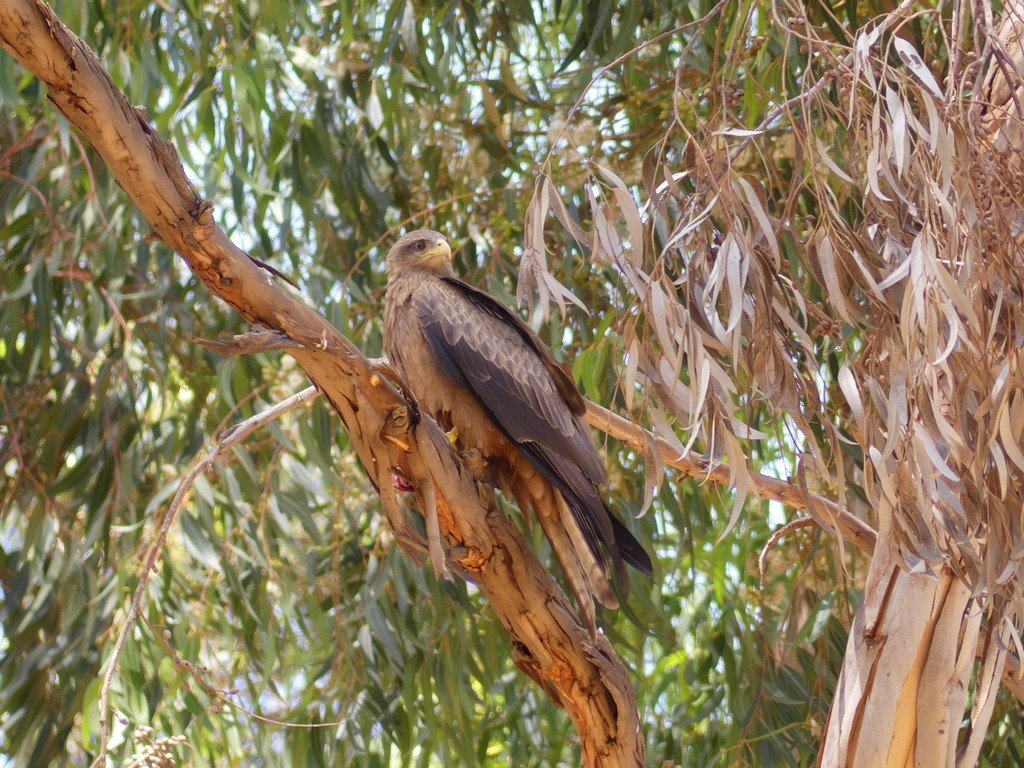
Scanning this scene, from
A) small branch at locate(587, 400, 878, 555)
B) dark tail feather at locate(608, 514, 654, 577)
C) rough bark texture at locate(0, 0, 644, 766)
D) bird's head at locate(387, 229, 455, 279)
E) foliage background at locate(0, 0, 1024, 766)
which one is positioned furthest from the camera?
foliage background at locate(0, 0, 1024, 766)

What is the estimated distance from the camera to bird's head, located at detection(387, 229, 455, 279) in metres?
3.85

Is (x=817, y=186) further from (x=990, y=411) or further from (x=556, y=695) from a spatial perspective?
(x=556, y=695)

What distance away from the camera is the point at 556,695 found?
9.15 feet

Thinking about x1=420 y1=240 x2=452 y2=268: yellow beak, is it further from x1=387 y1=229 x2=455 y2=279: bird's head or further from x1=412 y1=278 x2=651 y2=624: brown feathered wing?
x1=412 y1=278 x2=651 y2=624: brown feathered wing

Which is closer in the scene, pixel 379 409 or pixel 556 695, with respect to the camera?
pixel 379 409

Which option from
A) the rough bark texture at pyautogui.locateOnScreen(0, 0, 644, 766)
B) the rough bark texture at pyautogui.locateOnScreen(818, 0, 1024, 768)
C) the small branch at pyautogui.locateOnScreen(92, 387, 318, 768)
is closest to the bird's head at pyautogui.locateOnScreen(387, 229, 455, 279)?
the small branch at pyautogui.locateOnScreen(92, 387, 318, 768)

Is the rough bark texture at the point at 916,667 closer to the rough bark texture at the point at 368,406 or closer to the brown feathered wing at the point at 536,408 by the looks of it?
the rough bark texture at the point at 368,406

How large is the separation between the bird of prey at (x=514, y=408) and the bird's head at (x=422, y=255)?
6.1 inches

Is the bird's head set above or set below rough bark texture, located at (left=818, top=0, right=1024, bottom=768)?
above

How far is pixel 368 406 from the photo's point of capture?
2.41 m

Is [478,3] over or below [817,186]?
over

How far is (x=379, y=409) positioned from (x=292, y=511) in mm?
1764

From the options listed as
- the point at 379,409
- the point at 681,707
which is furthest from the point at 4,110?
the point at 681,707

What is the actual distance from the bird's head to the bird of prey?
0.15m
